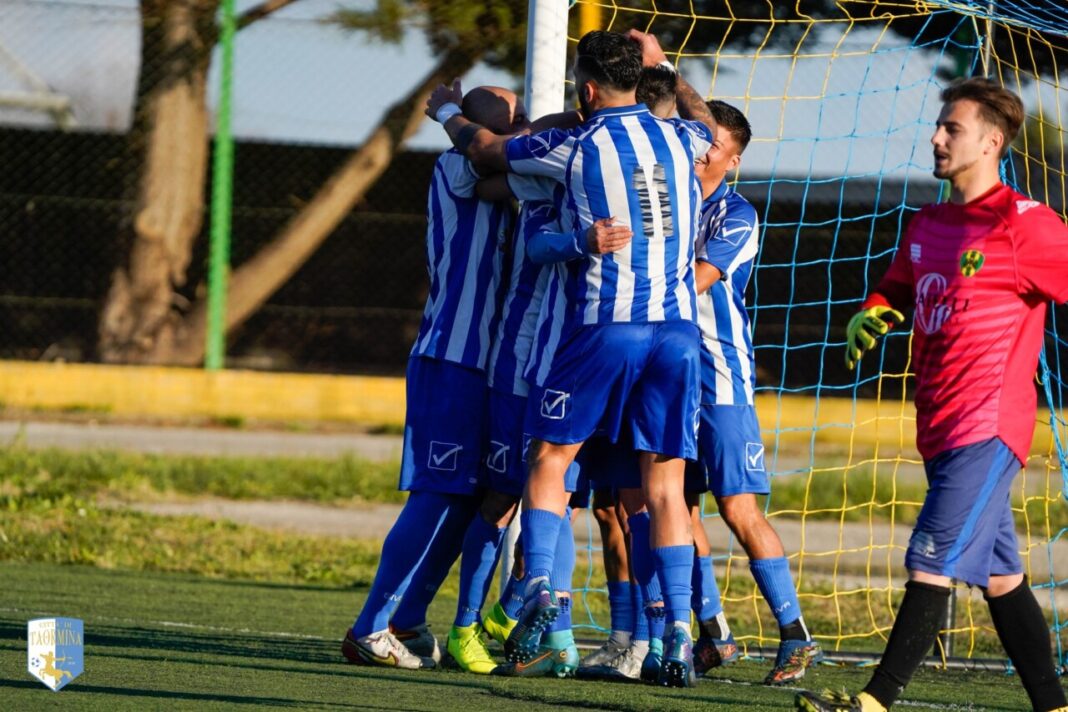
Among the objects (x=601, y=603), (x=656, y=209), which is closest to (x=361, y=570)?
(x=601, y=603)

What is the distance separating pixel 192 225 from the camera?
1482cm

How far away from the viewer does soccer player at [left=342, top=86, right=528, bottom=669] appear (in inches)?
200

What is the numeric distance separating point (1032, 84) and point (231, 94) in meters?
8.69

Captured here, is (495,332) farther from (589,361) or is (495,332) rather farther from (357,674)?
(357,674)

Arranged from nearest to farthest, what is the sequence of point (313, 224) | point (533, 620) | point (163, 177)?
point (533, 620) < point (163, 177) < point (313, 224)

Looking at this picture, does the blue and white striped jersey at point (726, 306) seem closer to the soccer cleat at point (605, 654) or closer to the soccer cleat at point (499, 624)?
the soccer cleat at point (605, 654)

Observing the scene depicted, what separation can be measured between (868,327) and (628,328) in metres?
0.75

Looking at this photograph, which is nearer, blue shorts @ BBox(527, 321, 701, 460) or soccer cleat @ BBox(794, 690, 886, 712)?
soccer cleat @ BBox(794, 690, 886, 712)

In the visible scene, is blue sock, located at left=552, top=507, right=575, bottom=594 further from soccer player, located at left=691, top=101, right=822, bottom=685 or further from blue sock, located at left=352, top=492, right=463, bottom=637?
soccer player, located at left=691, top=101, right=822, bottom=685

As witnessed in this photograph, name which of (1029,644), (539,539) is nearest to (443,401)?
(539,539)

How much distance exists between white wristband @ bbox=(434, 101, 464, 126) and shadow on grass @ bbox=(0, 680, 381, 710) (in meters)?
1.96

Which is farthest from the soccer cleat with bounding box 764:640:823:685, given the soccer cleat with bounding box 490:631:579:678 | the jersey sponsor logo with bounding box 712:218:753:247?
the jersey sponsor logo with bounding box 712:218:753:247

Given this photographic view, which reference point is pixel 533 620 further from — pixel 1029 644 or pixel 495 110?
pixel 495 110

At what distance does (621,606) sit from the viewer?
5340 mm
